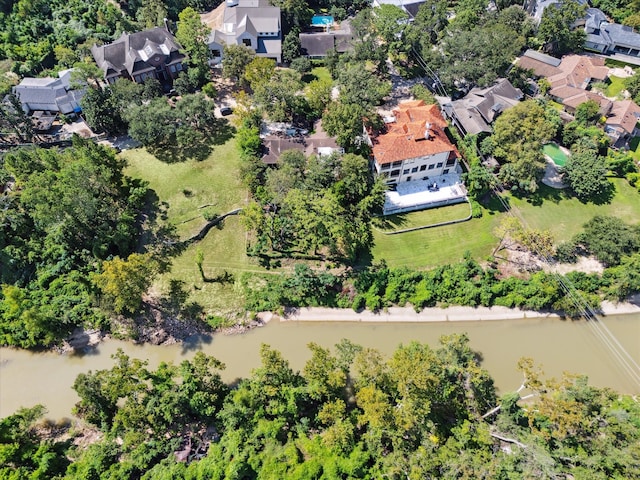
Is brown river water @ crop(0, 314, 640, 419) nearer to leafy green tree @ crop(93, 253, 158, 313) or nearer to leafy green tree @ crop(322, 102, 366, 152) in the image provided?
leafy green tree @ crop(93, 253, 158, 313)

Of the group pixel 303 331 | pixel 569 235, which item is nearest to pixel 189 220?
pixel 303 331

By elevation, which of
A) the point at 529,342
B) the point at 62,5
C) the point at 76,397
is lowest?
the point at 76,397

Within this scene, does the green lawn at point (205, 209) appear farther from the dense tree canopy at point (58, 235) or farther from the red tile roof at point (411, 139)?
the red tile roof at point (411, 139)

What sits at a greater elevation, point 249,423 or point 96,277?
point 96,277

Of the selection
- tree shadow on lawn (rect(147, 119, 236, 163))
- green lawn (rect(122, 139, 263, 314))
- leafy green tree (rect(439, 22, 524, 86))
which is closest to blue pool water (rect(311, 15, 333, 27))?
leafy green tree (rect(439, 22, 524, 86))

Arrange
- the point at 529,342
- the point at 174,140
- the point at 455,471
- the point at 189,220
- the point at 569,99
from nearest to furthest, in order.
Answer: the point at 455,471, the point at 529,342, the point at 189,220, the point at 174,140, the point at 569,99

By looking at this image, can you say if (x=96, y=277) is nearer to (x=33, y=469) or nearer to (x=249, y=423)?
(x=33, y=469)

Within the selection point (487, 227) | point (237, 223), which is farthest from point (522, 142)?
point (237, 223)
